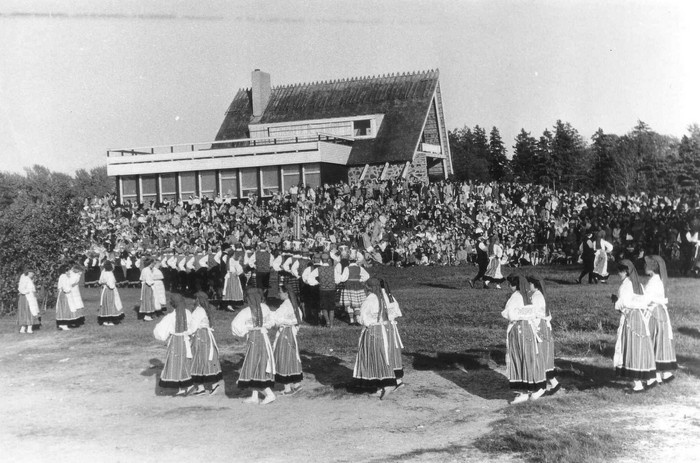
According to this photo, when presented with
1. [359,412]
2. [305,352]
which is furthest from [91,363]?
[359,412]

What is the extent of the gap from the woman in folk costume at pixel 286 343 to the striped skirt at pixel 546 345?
12.6ft

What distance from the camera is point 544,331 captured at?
36.8 ft

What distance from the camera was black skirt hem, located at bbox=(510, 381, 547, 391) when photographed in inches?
433

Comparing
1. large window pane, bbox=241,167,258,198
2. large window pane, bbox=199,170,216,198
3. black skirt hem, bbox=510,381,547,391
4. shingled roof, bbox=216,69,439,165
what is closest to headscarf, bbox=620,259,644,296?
black skirt hem, bbox=510,381,547,391

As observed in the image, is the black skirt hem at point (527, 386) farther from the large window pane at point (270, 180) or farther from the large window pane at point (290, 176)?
the large window pane at point (270, 180)

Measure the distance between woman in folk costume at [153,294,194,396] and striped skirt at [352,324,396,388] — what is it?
2.85m

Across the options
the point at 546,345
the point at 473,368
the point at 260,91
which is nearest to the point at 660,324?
the point at 546,345

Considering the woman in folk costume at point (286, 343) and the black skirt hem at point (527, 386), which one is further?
the woman in folk costume at point (286, 343)

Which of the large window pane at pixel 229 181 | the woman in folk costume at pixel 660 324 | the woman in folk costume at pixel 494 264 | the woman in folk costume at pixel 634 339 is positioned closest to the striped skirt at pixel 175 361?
the woman in folk costume at pixel 634 339

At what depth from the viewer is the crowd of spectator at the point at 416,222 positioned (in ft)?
81.0

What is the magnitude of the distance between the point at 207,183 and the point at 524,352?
30.4 meters

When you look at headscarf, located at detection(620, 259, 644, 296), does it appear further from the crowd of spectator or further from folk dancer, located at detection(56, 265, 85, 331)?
folk dancer, located at detection(56, 265, 85, 331)

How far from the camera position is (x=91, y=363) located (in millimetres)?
15891

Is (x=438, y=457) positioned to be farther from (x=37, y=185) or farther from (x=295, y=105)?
(x=37, y=185)
